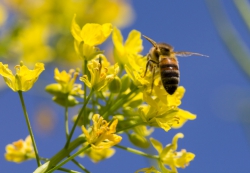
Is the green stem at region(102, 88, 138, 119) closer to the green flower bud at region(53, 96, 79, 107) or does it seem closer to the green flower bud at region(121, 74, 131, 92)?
the green flower bud at region(121, 74, 131, 92)

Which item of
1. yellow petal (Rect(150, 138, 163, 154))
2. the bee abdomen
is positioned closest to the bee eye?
the bee abdomen

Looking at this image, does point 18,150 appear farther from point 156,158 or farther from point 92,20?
point 92,20

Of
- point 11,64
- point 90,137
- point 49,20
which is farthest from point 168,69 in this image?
point 49,20

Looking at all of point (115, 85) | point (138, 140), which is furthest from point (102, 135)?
point (138, 140)

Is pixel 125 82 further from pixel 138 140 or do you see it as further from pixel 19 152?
pixel 19 152

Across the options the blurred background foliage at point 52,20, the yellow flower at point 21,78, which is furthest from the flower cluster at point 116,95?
the blurred background foliage at point 52,20

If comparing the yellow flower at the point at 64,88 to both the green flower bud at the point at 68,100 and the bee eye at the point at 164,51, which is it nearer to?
the green flower bud at the point at 68,100
